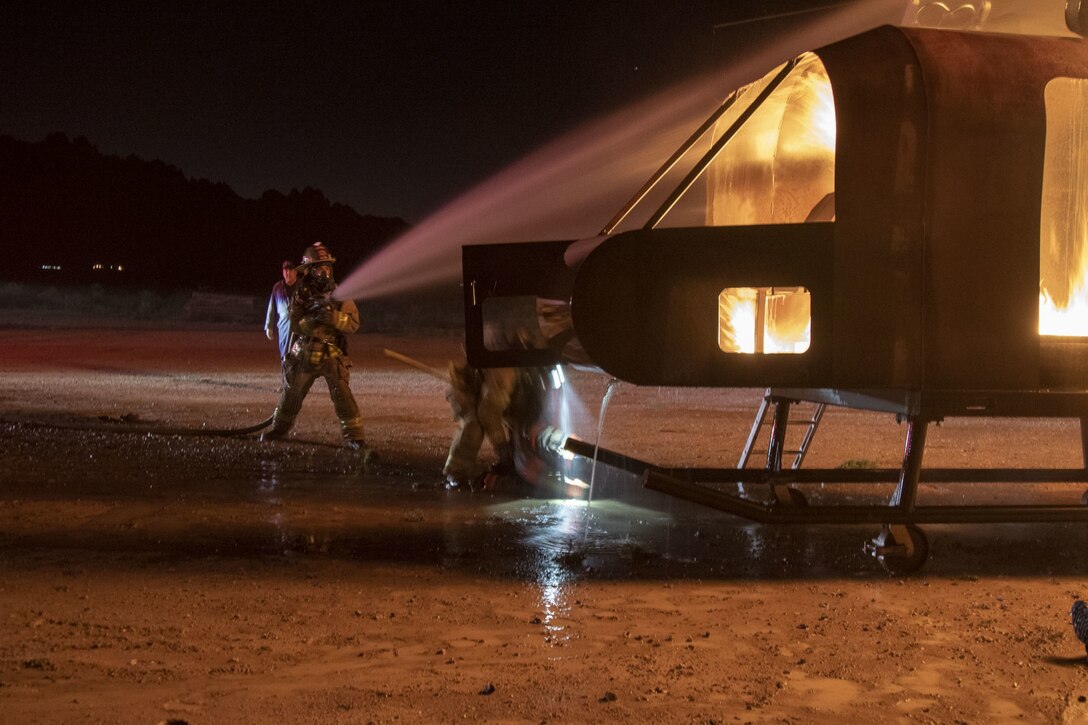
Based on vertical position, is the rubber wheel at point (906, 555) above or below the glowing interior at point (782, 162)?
below

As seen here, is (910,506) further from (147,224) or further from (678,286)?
(147,224)

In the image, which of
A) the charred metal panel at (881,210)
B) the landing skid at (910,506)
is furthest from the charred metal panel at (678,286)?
the landing skid at (910,506)

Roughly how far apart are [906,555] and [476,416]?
3.97 m

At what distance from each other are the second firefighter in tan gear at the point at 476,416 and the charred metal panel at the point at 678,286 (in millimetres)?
3625

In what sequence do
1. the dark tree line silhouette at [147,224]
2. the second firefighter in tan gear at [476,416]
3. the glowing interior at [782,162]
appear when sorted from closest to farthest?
the glowing interior at [782,162] < the second firefighter in tan gear at [476,416] < the dark tree line silhouette at [147,224]

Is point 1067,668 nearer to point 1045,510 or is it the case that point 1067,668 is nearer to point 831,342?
point 1045,510

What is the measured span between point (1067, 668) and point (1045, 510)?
1336 millimetres

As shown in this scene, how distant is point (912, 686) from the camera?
4715 millimetres

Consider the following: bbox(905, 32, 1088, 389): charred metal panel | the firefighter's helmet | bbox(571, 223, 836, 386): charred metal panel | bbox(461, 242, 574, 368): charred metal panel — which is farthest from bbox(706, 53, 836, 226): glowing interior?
the firefighter's helmet

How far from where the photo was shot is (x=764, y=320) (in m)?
7.94

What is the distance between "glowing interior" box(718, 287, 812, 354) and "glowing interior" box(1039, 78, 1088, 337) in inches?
59.0

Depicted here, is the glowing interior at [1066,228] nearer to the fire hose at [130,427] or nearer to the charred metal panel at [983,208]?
the charred metal panel at [983,208]

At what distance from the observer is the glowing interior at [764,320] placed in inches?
301

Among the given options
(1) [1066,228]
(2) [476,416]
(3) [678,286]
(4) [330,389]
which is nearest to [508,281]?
(3) [678,286]
